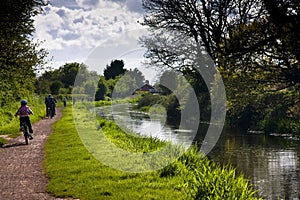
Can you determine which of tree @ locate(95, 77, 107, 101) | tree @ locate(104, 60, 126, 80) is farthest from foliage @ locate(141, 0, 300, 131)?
tree @ locate(104, 60, 126, 80)

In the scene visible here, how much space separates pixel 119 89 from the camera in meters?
115

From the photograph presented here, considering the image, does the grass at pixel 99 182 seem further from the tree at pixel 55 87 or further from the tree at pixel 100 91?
the tree at pixel 100 91

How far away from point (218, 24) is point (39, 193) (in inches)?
733

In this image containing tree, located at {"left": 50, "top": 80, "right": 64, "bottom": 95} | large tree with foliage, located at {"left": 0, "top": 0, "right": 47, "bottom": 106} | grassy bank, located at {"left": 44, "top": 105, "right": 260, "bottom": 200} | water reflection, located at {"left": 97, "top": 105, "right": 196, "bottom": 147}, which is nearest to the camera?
grassy bank, located at {"left": 44, "top": 105, "right": 260, "bottom": 200}

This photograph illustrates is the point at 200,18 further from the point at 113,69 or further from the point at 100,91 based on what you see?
the point at 113,69

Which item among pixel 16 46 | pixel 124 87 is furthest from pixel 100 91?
pixel 16 46

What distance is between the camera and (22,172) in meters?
11.4

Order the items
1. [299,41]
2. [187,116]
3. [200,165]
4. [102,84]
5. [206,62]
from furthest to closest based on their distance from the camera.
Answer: [102,84], [187,116], [206,62], [200,165], [299,41]

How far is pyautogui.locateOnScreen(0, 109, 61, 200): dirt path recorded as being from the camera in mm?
8977

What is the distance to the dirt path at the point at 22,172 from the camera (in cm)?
898

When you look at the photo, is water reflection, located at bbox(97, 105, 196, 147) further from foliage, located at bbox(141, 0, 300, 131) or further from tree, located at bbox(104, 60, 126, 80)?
tree, located at bbox(104, 60, 126, 80)

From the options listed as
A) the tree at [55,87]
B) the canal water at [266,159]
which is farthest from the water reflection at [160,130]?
the tree at [55,87]

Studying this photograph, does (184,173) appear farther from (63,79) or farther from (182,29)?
(63,79)

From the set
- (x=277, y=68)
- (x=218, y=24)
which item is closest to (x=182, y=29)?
(x=218, y=24)
